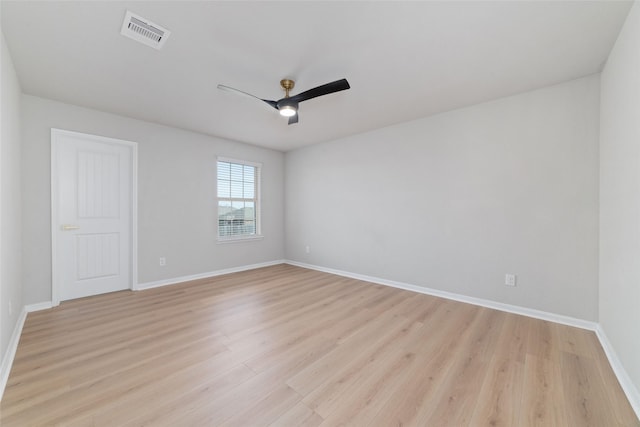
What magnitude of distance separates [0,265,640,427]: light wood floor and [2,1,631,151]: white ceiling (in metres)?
2.48

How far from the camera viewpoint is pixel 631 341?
1.62 metres

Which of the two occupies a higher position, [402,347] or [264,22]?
[264,22]

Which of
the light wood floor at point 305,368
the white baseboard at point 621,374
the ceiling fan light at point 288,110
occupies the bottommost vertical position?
the light wood floor at point 305,368

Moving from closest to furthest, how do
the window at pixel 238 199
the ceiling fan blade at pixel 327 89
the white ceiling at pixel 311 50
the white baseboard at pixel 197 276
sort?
the white ceiling at pixel 311 50 → the ceiling fan blade at pixel 327 89 → the white baseboard at pixel 197 276 → the window at pixel 238 199

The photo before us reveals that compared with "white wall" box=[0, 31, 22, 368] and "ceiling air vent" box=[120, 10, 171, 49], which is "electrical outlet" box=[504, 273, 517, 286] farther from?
"white wall" box=[0, 31, 22, 368]

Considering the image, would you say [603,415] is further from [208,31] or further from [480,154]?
A: [208,31]

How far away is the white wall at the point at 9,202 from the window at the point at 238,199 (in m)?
2.44

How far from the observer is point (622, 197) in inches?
73.0

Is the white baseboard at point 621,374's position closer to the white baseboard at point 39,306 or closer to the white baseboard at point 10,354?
the white baseboard at point 10,354

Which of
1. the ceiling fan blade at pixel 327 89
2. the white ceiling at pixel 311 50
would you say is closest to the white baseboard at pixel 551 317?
the white ceiling at pixel 311 50

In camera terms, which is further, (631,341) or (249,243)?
(249,243)

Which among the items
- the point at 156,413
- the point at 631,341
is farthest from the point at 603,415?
the point at 156,413

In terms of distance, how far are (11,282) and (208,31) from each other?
2.72m

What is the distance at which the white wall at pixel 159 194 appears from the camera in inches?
116
